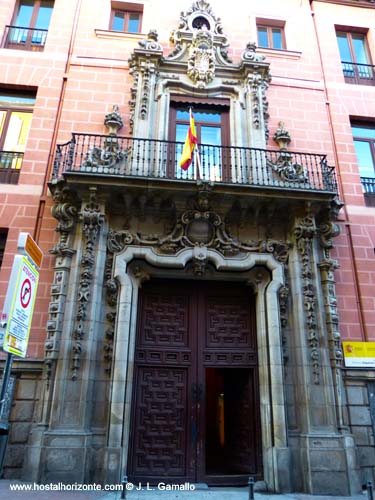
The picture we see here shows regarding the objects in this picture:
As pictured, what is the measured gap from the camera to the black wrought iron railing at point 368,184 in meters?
10.9

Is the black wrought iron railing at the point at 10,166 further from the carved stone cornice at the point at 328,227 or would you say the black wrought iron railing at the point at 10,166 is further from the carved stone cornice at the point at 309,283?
the carved stone cornice at the point at 328,227

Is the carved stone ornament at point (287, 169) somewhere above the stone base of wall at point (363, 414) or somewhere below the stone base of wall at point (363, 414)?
above

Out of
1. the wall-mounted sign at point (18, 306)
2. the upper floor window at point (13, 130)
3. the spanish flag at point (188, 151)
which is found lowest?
the wall-mounted sign at point (18, 306)

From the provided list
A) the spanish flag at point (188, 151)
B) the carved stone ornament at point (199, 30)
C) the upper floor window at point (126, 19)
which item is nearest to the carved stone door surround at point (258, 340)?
the spanish flag at point (188, 151)

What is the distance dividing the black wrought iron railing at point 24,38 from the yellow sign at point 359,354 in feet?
39.0

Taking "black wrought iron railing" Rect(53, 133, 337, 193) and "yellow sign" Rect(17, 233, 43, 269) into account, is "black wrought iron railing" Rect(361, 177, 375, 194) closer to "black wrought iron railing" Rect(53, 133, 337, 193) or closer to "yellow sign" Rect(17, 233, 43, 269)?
"black wrought iron railing" Rect(53, 133, 337, 193)

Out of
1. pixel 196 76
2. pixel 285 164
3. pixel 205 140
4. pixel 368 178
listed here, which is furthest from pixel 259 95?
pixel 368 178

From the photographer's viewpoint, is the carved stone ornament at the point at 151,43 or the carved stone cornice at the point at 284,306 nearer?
the carved stone cornice at the point at 284,306

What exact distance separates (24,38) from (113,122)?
4.44 meters

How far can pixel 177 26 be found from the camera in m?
12.5

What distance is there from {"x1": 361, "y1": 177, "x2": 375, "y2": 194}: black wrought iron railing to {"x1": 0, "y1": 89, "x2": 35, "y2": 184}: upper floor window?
937 cm

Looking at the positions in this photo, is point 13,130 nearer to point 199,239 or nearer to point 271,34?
point 199,239

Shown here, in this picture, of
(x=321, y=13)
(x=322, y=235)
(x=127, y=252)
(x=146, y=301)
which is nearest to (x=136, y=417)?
(x=146, y=301)

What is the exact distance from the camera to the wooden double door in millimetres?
8117
